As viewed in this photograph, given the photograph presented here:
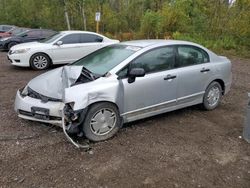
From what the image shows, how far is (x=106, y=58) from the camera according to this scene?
17.2 ft

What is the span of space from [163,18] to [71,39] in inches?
417

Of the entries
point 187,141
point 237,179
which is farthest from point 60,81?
point 237,179

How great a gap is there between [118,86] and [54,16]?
2771 centimetres

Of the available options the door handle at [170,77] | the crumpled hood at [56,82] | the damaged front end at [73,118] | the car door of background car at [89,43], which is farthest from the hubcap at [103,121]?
the car door of background car at [89,43]

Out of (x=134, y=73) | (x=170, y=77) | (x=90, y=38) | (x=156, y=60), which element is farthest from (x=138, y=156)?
(x=90, y=38)

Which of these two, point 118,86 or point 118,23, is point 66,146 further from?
point 118,23

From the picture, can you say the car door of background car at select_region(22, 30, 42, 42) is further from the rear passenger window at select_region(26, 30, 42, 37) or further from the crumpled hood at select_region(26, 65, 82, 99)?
the crumpled hood at select_region(26, 65, 82, 99)

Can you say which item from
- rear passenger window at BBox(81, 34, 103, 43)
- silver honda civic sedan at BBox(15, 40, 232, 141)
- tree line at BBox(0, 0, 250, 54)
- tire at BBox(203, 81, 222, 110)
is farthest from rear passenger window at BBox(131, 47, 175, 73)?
tree line at BBox(0, 0, 250, 54)

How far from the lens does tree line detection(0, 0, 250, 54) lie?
1636 centimetres

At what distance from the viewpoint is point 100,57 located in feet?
17.7

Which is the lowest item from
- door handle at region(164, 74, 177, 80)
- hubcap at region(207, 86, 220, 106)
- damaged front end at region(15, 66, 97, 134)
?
hubcap at region(207, 86, 220, 106)

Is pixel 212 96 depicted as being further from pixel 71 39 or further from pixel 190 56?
pixel 71 39

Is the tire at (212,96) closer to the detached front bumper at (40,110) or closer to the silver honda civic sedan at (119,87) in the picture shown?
the silver honda civic sedan at (119,87)

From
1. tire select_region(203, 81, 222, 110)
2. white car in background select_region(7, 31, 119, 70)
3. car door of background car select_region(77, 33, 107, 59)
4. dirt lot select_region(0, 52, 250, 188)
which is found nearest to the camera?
dirt lot select_region(0, 52, 250, 188)
